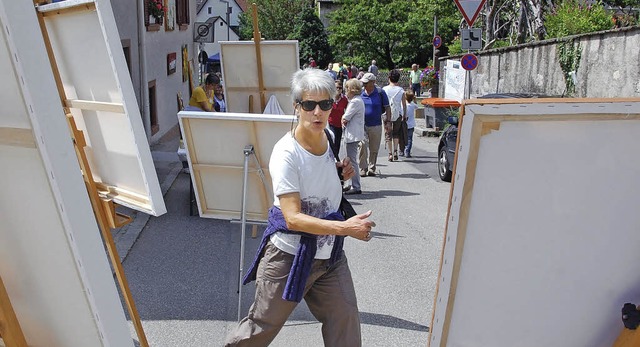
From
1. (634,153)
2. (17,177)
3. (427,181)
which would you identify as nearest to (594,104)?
(634,153)

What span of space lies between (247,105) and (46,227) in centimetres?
765

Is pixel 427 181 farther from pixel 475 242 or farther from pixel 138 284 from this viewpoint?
pixel 475 242

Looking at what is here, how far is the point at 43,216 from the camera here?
85.6 inches

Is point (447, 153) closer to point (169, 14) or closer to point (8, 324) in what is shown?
point (169, 14)

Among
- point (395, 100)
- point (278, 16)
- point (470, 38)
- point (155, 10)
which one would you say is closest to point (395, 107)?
point (395, 100)

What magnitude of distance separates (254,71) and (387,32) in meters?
45.3

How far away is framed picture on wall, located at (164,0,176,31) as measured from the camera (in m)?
20.2

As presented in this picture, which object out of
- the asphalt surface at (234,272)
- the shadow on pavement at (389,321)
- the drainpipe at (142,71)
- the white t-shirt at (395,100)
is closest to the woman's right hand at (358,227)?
the asphalt surface at (234,272)

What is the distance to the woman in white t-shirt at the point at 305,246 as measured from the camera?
374 centimetres

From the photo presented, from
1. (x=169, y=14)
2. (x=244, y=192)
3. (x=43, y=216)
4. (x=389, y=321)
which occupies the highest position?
(x=43, y=216)

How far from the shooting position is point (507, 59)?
2172 cm

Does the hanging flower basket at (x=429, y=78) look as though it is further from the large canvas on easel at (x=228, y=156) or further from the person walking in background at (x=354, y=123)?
the large canvas on easel at (x=228, y=156)

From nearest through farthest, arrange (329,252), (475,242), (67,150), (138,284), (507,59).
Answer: (67,150), (475,242), (329,252), (138,284), (507,59)

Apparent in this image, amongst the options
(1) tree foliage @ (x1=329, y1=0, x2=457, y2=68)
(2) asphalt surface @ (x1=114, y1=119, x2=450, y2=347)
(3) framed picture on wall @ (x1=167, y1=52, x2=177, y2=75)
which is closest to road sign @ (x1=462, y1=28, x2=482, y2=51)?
(2) asphalt surface @ (x1=114, y1=119, x2=450, y2=347)
